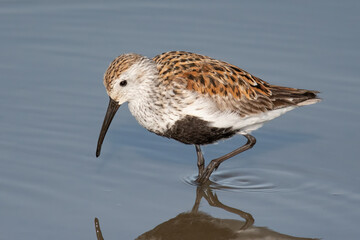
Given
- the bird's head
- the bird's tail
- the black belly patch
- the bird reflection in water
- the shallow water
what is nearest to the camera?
the bird reflection in water

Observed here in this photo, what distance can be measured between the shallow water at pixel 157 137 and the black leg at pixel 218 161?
0.16m

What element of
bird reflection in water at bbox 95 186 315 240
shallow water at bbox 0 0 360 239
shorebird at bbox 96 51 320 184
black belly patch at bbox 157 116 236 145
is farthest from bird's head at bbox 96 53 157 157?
bird reflection in water at bbox 95 186 315 240

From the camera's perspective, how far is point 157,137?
11062 millimetres

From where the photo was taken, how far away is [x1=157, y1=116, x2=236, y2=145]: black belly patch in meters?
9.32

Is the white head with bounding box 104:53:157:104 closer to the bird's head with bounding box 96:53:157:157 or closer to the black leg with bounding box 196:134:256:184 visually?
the bird's head with bounding box 96:53:157:157

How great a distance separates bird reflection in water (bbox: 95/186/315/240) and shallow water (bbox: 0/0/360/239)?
36 millimetres

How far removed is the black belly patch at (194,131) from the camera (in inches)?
367

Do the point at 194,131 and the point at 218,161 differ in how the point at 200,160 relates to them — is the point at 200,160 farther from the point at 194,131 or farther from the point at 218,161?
Result: the point at 194,131

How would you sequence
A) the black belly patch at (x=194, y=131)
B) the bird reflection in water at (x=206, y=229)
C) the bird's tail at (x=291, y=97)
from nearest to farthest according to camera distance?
the bird reflection in water at (x=206, y=229) < the black belly patch at (x=194, y=131) < the bird's tail at (x=291, y=97)

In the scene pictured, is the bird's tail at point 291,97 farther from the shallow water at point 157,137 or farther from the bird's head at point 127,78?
the bird's head at point 127,78

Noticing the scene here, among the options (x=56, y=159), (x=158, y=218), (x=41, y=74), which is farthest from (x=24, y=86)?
(x=158, y=218)

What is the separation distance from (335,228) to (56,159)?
3.75 meters

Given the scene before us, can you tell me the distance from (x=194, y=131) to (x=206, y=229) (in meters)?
1.33

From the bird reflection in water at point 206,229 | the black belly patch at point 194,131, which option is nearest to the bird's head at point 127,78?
the black belly patch at point 194,131
